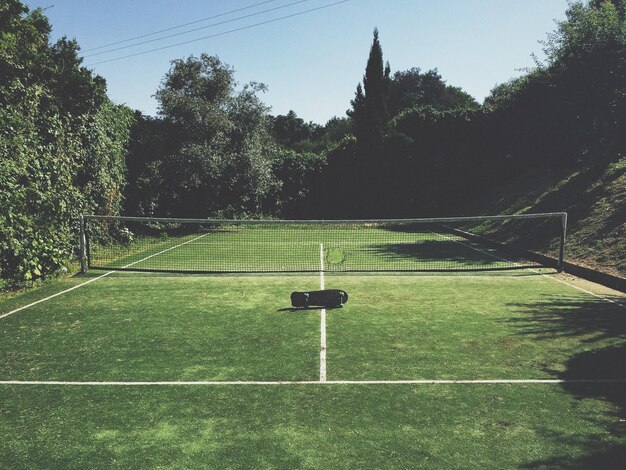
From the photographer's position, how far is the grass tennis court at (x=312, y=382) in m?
5.32

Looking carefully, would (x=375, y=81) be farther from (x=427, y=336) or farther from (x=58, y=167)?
(x=427, y=336)

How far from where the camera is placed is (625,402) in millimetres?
6387

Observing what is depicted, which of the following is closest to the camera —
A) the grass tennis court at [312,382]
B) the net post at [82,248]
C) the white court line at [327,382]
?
the grass tennis court at [312,382]

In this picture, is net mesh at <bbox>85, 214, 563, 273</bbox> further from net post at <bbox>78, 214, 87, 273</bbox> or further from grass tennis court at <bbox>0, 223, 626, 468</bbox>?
grass tennis court at <bbox>0, 223, 626, 468</bbox>

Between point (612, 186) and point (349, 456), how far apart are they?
20.5m

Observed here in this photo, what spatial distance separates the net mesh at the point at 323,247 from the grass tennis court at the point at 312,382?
15.4 ft

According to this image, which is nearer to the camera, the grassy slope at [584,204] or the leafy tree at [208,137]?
the grassy slope at [584,204]

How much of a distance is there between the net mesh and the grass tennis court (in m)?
4.70

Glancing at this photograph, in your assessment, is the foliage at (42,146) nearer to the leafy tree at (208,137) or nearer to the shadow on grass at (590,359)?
the leafy tree at (208,137)

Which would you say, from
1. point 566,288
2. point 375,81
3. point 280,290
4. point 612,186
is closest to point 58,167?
point 280,290

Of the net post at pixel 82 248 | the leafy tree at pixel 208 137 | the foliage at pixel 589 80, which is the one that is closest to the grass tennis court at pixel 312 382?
the net post at pixel 82 248

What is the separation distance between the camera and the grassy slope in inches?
629

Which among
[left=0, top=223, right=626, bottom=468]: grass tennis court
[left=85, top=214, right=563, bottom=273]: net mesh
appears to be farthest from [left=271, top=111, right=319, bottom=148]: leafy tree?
[left=0, top=223, right=626, bottom=468]: grass tennis court

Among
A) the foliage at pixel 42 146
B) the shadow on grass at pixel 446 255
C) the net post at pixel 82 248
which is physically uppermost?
the foliage at pixel 42 146
